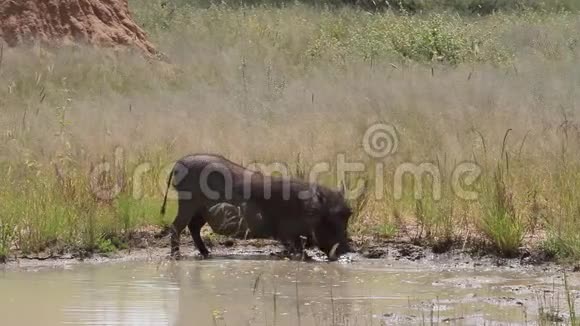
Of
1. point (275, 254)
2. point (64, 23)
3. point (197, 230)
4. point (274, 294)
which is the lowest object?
point (274, 294)

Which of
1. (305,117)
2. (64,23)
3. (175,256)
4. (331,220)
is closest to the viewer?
(175,256)

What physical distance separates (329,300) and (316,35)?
48.7 ft

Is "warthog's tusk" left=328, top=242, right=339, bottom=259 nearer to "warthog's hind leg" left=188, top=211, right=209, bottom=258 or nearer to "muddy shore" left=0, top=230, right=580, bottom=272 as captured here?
"muddy shore" left=0, top=230, right=580, bottom=272

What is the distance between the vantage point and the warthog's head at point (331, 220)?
888cm

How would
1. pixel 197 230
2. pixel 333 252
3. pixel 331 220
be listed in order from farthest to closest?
pixel 197 230 < pixel 331 220 < pixel 333 252

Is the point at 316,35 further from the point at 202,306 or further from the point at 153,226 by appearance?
the point at 202,306

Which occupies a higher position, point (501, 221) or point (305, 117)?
point (305, 117)

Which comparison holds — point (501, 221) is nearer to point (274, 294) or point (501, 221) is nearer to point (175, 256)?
point (274, 294)

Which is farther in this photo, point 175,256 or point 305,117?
point 305,117

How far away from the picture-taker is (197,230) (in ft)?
29.7
